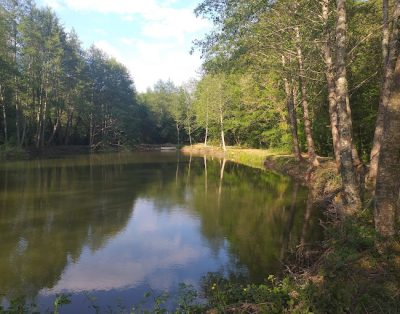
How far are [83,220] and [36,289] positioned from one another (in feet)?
22.8

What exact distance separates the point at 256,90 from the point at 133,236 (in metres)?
33.3

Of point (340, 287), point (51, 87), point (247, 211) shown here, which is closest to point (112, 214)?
point (247, 211)

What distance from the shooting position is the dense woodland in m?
11.5

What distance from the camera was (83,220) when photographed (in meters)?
16.3

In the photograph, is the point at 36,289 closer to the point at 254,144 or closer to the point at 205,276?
the point at 205,276

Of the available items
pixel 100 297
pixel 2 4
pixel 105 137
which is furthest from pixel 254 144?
pixel 100 297

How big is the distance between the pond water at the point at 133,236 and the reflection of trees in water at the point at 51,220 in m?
0.04

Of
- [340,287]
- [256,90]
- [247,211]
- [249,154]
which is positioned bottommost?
[247,211]

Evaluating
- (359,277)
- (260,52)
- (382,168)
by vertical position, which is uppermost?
(260,52)

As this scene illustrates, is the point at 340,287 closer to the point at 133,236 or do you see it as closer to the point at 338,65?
the point at 338,65

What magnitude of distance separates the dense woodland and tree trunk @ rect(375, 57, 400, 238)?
0.8 inches

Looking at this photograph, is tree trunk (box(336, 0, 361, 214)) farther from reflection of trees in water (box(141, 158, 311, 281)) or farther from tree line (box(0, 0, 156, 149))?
tree line (box(0, 0, 156, 149))

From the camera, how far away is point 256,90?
44.7 metres

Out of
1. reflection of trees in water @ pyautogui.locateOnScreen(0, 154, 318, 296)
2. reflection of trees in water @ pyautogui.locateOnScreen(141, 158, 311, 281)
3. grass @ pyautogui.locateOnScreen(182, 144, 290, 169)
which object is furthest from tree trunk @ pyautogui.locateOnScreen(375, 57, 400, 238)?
grass @ pyautogui.locateOnScreen(182, 144, 290, 169)
